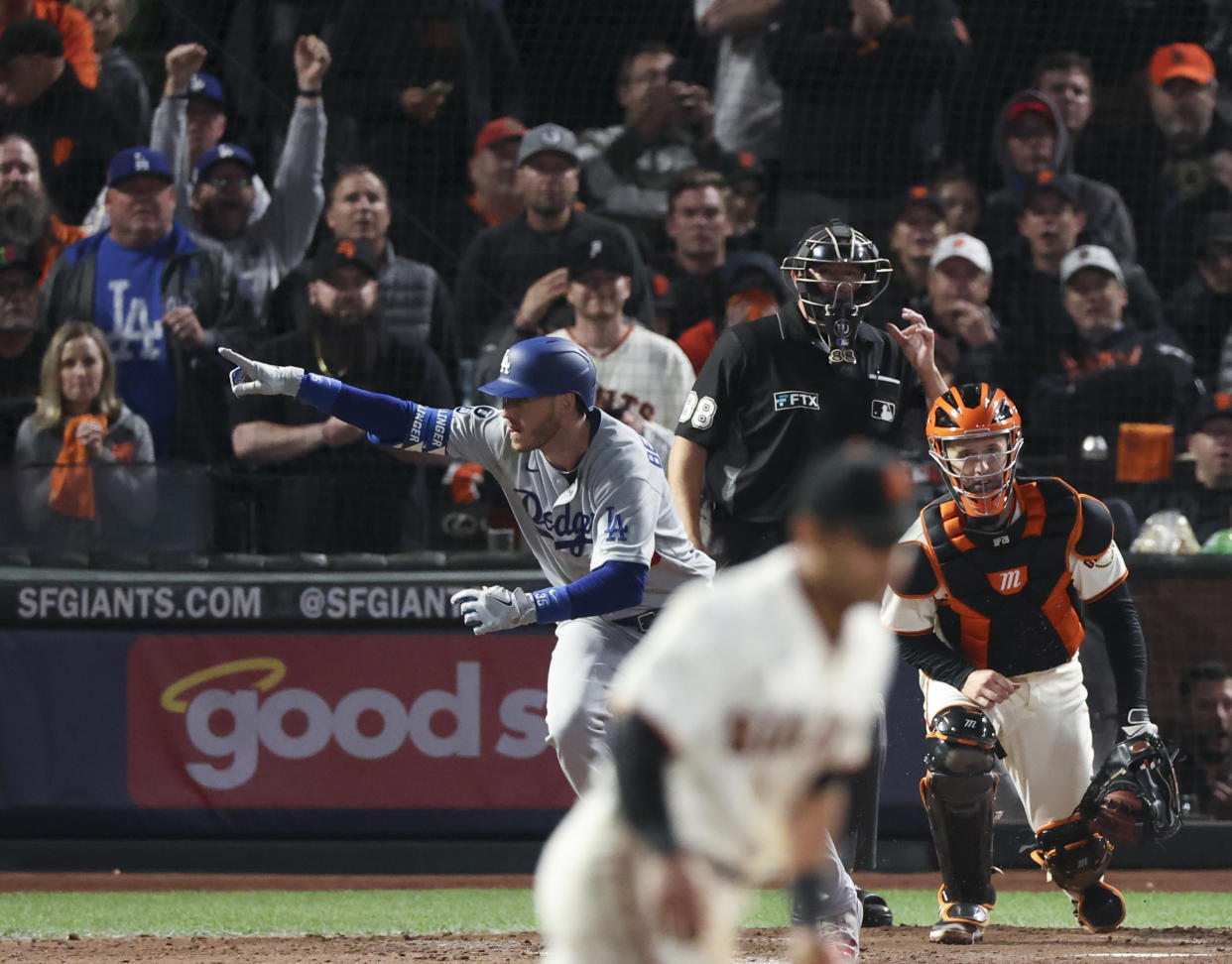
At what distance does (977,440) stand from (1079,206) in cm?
424

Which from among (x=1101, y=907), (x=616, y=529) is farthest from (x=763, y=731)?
(x=1101, y=907)

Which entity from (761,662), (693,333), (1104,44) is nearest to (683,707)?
(761,662)

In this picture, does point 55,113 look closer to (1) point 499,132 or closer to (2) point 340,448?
(1) point 499,132

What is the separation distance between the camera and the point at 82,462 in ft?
24.9

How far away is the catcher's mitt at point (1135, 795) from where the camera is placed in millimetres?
Result: 5383

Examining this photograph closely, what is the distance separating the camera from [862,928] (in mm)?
5848

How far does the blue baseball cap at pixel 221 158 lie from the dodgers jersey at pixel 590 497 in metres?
4.05

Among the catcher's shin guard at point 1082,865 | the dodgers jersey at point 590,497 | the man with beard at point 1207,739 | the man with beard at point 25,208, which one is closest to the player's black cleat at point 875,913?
the catcher's shin guard at point 1082,865

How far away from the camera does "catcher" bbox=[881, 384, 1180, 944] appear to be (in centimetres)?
541

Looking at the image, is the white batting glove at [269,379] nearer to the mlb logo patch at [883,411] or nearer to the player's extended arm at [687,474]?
the player's extended arm at [687,474]

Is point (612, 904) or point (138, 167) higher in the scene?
point (138, 167)

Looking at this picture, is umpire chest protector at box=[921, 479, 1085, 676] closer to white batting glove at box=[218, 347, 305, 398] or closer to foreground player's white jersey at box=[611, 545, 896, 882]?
white batting glove at box=[218, 347, 305, 398]

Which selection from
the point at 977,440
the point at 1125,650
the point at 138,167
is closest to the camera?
the point at 977,440

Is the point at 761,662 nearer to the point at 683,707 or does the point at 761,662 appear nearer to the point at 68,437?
the point at 683,707
